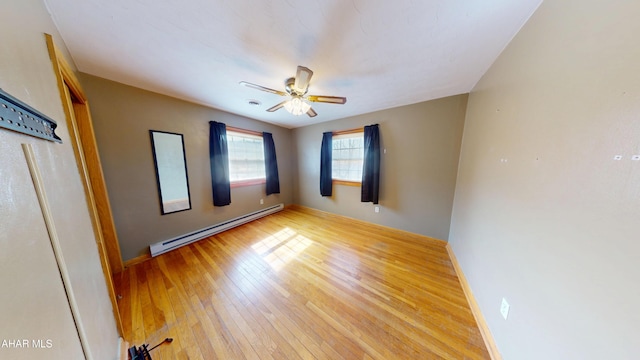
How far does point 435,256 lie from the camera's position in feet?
7.05

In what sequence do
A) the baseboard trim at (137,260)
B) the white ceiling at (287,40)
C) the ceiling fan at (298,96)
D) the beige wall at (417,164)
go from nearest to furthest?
the white ceiling at (287,40), the ceiling fan at (298,96), the baseboard trim at (137,260), the beige wall at (417,164)

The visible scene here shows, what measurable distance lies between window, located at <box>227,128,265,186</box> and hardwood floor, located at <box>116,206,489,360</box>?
46.5 inches

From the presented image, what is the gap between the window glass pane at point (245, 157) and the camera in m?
2.93

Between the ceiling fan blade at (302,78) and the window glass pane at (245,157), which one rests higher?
the ceiling fan blade at (302,78)

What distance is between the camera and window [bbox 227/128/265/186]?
2926 millimetres

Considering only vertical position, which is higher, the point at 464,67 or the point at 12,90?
the point at 464,67

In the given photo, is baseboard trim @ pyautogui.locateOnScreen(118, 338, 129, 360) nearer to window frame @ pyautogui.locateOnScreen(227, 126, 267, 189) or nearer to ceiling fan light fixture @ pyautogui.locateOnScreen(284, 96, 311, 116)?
window frame @ pyautogui.locateOnScreen(227, 126, 267, 189)

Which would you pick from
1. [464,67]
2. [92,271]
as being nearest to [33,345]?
[92,271]

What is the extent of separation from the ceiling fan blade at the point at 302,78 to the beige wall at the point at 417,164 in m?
1.56

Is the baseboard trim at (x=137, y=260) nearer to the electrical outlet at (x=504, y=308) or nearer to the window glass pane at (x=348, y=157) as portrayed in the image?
the window glass pane at (x=348, y=157)

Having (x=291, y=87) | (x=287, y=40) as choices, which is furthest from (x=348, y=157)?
(x=287, y=40)

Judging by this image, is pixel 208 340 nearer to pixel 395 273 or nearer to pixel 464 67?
pixel 395 273

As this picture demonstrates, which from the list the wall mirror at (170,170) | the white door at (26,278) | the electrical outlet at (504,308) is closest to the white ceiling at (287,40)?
the wall mirror at (170,170)

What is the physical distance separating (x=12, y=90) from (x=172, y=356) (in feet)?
5.20
